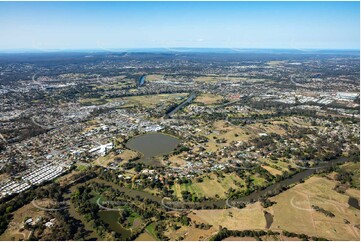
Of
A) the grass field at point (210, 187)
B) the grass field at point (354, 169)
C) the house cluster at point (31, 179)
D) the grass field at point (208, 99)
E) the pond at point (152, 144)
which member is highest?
the grass field at point (354, 169)

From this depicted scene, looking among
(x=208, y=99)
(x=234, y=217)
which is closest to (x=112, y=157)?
(x=234, y=217)

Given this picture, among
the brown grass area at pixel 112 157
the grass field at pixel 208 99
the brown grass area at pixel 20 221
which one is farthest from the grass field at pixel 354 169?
the grass field at pixel 208 99

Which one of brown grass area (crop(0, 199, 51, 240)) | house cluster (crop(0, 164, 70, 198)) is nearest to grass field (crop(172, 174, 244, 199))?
brown grass area (crop(0, 199, 51, 240))

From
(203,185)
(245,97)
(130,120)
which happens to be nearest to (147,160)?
(203,185)

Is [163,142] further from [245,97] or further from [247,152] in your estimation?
[245,97]

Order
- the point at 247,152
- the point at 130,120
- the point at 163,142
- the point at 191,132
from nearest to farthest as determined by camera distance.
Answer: the point at 247,152, the point at 163,142, the point at 191,132, the point at 130,120

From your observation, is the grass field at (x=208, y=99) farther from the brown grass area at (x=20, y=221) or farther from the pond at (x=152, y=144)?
the brown grass area at (x=20, y=221)

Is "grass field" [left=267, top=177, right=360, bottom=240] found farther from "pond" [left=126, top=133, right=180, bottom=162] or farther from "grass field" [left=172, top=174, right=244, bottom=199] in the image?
"pond" [left=126, top=133, right=180, bottom=162]

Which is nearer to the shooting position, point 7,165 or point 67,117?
point 7,165
